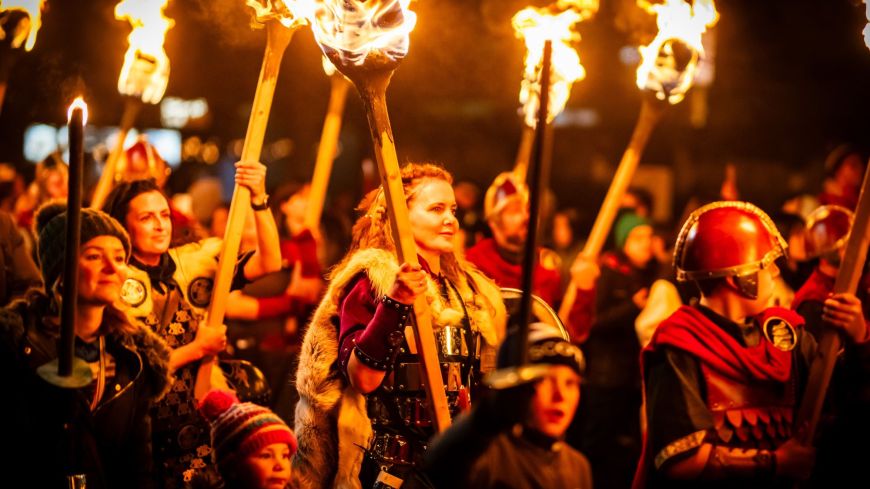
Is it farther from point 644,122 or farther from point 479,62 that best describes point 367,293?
point 479,62

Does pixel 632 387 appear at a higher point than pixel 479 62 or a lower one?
lower

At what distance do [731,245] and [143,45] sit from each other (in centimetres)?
477

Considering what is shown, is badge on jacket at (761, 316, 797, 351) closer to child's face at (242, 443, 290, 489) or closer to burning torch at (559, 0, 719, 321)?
child's face at (242, 443, 290, 489)

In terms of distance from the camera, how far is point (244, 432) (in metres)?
4.69

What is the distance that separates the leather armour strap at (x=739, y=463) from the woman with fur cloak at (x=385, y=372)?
1.12 meters

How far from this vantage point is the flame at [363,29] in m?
5.00

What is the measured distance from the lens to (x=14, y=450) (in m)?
Answer: 4.51

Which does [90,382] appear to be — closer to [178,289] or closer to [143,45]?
[178,289]

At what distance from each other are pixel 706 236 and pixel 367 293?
158 cm

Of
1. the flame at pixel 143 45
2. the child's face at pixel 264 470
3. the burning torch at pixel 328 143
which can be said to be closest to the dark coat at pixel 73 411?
the child's face at pixel 264 470

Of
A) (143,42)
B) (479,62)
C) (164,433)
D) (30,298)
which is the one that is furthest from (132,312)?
(479,62)

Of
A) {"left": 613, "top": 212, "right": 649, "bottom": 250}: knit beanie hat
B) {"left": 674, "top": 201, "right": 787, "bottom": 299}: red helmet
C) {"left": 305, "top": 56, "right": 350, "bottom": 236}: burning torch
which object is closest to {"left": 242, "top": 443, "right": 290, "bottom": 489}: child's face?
{"left": 674, "top": 201, "right": 787, "bottom": 299}: red helmet

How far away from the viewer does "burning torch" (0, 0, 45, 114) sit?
7.63m

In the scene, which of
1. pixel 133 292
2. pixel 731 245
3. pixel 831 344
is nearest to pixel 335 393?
pixel 133 292
